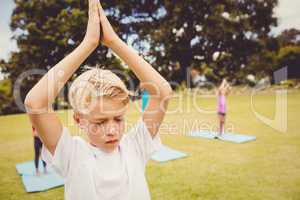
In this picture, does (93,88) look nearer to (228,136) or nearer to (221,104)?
(221,104)

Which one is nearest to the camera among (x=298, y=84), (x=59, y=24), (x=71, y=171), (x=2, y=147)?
(x=71, y=171)

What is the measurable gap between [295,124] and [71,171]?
1084cm

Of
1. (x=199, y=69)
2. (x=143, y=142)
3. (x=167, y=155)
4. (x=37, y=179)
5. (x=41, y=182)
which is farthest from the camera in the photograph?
(x=199, y=69)

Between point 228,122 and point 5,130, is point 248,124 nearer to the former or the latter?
point 228,122

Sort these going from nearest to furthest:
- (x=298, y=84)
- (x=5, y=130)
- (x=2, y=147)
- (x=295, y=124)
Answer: (x=2, y=147) → (x=295, y=124) → (x=5, y=130) → (x=298, y=84)

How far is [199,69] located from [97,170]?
30.3 metres

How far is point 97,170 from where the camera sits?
1349mm

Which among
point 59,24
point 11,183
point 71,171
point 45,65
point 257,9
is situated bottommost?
point 11,183

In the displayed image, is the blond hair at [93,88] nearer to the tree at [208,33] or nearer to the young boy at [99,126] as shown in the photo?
the young boy at [99,126]

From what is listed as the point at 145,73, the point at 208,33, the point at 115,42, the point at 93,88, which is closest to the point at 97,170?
the point at 93,88

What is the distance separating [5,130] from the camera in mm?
11758

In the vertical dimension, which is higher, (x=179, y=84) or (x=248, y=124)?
(x=179, y=84)

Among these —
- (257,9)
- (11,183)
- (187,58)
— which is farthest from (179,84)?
(11,183)

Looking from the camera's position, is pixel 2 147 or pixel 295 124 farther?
pixel 295 124
